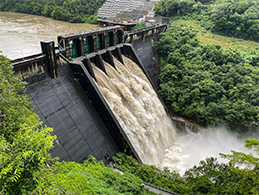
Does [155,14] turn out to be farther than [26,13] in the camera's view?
No

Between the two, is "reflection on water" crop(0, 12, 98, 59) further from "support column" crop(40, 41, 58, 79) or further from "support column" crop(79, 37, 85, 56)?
"support column" crop(40, 41, 58, 79)

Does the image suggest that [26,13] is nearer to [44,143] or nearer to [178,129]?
[178,129]

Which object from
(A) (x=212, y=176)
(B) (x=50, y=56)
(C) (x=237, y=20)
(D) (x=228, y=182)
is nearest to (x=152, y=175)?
(A) (x=212, y=176)

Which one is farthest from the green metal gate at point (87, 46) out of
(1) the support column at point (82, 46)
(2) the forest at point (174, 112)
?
(2) the forest at point (174, 112)

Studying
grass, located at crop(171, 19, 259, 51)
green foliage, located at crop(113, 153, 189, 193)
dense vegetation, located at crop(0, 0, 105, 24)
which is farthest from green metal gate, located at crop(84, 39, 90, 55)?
dense vegetation, located at crop(0, 0, 105, 24)

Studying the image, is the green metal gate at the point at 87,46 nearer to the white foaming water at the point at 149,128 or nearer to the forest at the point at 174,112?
the white foaming water at the point at 149,128

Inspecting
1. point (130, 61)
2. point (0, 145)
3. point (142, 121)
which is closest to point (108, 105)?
point (142, 121)

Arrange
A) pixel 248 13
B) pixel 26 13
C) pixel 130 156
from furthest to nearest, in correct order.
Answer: pixel 26 13 < pixel 248 13 < pixel 130 156
